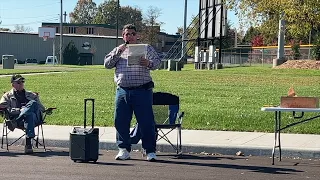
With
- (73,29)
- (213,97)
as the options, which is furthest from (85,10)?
(213,97)

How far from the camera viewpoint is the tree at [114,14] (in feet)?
423

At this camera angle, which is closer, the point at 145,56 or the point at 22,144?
the point at 145,56

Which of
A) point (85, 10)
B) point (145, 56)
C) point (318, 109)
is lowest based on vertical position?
point (318, 109)

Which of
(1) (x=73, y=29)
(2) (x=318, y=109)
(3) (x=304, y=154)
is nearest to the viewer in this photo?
(2) (x=318, y=109)

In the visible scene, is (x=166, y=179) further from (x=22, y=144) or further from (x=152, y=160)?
(x=22, y=144)

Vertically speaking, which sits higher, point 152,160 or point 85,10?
point 85,10

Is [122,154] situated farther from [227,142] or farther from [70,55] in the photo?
[70,55]

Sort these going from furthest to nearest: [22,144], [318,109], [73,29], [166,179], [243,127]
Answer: [73,29] → [243,127] → [22,144] → [318,109] → [166,179]

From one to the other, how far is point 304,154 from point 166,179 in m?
3.04

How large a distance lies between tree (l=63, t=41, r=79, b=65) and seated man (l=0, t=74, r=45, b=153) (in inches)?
3084

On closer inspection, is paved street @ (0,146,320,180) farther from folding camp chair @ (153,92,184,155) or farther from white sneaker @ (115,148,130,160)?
folding camp chair @ (153,92,184,155)

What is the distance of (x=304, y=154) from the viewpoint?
10.4 metres

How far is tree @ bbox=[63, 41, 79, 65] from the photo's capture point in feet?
292

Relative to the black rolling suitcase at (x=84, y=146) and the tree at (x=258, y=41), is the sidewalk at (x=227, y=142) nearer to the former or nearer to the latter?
the black rolling suitcase at (x=84, y=146)
